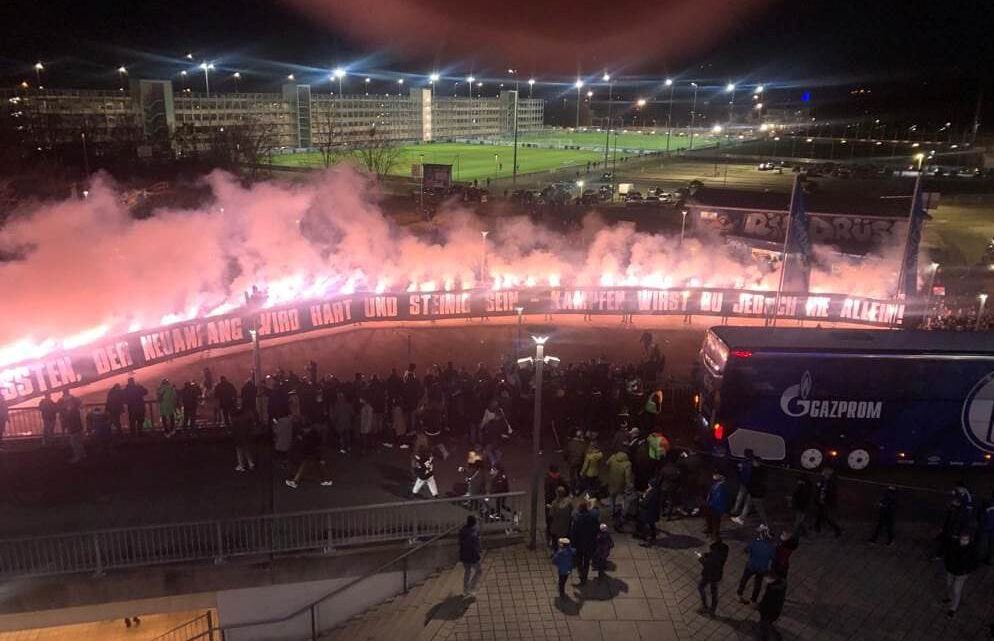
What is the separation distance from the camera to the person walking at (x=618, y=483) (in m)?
11.2

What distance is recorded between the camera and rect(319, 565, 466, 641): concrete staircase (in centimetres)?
964

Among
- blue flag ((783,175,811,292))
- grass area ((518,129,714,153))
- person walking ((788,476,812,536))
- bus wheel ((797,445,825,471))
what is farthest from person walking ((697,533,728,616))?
grass area ((518,129,714,153))

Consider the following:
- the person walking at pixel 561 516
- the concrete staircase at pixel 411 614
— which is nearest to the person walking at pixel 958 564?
the person walking at pixel 561 516

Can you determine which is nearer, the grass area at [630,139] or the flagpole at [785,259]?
the flagpole at [785,259]

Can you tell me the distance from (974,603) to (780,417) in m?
4.26

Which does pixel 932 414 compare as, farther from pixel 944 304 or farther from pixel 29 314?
pixel 29 314

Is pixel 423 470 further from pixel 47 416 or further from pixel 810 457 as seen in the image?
pixel 810 457

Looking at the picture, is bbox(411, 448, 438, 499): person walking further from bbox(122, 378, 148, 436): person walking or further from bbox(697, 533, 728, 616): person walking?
bbox(122, 378, 148, 436): person walking

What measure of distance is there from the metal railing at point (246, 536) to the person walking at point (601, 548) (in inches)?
58.9

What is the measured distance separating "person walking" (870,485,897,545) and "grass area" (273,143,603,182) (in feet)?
159

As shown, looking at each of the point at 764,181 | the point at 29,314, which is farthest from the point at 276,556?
the point at 764,181

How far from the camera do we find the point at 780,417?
44.5 ft

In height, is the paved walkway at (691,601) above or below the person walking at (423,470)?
below

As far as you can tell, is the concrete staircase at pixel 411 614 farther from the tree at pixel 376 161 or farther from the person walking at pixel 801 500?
the tree at pixel 376 161
